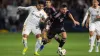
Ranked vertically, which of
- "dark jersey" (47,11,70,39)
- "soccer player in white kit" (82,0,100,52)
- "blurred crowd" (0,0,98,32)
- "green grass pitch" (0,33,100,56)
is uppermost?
"dark jersey" (47,11,70,39)

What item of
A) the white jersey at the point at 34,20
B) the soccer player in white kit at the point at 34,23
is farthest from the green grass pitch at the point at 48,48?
the white jersey at the point at 34,20

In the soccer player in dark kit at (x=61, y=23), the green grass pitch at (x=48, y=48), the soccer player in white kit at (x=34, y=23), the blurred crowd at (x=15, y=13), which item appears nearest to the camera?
the soccer player in dark kit at (x=61, y=23)

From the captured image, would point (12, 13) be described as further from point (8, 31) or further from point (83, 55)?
point (83, 55)

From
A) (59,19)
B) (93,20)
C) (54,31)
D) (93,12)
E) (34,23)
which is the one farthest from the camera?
(93,20)

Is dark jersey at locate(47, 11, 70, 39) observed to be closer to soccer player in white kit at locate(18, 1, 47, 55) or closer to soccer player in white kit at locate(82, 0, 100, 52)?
soccer player in white kit at locate(18, 1, 47, 55)

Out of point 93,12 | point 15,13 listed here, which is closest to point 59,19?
point 93,12

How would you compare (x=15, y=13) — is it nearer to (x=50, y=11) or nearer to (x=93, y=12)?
(x=93, y=12)

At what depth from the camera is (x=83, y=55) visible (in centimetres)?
1892

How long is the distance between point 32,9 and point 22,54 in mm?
1885

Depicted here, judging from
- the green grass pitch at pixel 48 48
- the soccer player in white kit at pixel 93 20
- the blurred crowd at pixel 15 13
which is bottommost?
the blurred crowd at pixel 15 13

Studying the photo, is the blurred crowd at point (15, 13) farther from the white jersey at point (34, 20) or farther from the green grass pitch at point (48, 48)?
the white jersey at point (34, 20)

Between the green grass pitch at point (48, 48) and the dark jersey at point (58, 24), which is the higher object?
the dark jersey at point (58, 24)

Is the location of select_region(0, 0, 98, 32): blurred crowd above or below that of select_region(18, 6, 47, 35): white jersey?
below

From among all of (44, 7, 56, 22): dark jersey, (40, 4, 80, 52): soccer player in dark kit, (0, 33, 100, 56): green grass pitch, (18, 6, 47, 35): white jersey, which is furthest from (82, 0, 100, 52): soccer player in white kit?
(40, 4, 80, 52): soccer player in dark kit
